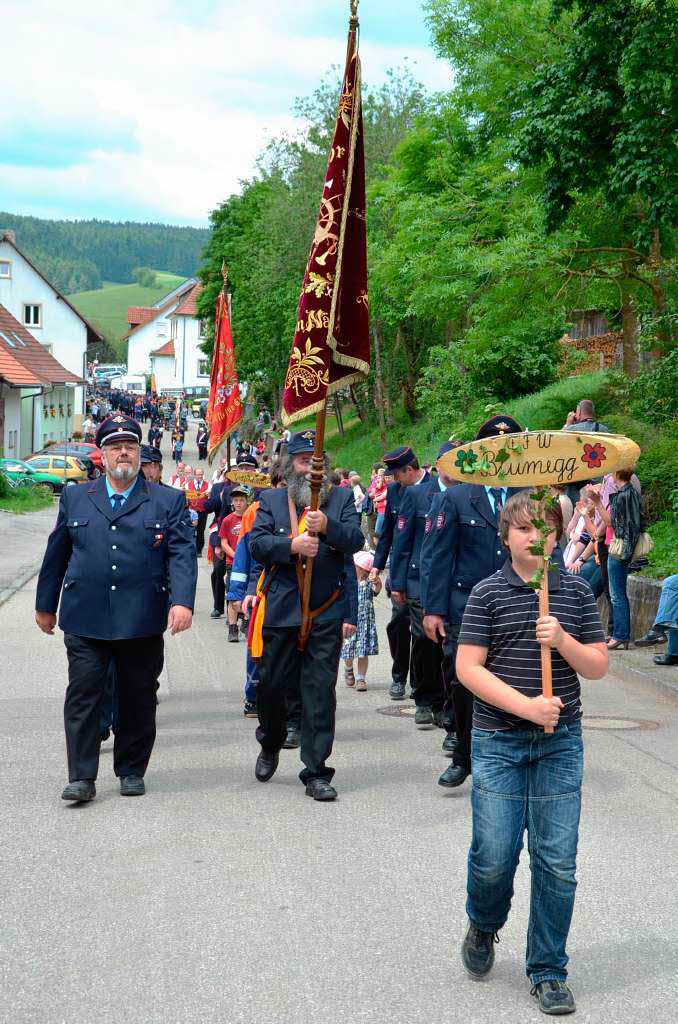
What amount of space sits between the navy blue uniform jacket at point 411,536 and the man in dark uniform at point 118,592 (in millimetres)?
3017

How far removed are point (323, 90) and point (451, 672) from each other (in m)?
43.6

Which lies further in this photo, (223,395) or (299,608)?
(223,395)

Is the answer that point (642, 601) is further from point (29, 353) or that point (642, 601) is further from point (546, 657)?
point (29, 353)

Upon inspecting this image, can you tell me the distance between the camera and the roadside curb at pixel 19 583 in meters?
20.1

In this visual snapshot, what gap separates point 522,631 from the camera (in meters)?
4.62

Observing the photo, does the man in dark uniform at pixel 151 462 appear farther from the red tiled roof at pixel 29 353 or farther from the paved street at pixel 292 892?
the red tiled roof at pixel 29 353

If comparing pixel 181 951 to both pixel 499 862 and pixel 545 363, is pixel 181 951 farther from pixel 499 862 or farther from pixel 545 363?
pixel 545 363

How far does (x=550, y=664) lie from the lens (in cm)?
451

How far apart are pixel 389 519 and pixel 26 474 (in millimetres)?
40733

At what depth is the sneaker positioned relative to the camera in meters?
9.86

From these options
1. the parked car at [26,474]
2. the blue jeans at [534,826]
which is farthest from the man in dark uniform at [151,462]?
the parked car at [26,474]

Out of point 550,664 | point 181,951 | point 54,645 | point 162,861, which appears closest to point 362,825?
point 162,861

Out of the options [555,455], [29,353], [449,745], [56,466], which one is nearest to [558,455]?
[555,455]

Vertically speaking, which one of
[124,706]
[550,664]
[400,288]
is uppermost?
[400,288]
